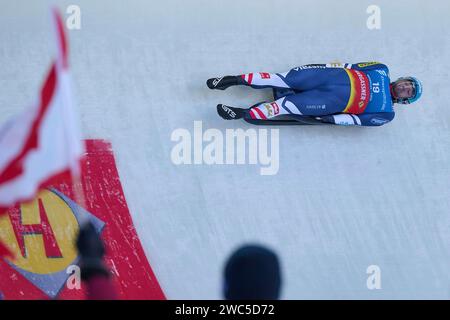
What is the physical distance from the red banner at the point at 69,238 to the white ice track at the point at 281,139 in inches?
3.4

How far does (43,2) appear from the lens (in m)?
4.78


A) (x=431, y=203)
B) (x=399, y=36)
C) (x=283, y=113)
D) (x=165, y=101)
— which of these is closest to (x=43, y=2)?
(x=165, y=101)

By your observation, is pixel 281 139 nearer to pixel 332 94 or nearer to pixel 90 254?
pixel 332 94

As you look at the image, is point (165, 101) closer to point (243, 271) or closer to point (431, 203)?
point (431, 203)

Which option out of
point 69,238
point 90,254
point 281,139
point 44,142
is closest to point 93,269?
point 90,254

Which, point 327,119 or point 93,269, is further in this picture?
point 327,119

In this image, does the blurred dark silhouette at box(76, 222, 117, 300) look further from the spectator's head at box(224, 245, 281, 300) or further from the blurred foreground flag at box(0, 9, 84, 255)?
the spectator's head at box(224, 245, 281, 300)

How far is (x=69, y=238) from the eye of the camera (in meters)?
4.65

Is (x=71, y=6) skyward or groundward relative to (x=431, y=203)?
skyward

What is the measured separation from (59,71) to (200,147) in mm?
2500

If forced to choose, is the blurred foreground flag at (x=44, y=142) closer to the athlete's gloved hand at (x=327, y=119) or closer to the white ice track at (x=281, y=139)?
the white ice track at (x=281, y=139)

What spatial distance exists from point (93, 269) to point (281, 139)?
276cm

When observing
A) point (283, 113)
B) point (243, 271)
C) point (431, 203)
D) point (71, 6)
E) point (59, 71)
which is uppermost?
point (71, 6)

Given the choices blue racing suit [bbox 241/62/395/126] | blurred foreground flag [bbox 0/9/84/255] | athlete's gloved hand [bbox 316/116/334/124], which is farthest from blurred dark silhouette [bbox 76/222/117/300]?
athlete's gloved hand [bbox 316/116/334/124]
